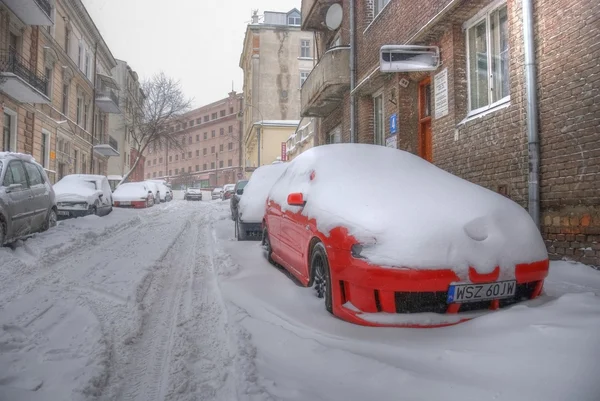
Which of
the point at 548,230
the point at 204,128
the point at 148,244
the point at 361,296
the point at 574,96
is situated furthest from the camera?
the point at 204,128

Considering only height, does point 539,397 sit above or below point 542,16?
below

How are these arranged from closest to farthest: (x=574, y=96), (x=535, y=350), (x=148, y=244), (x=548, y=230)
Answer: (x=535, y=350) < (x=574, y=96) < (x=548, y=230) < (x=148, y=244)

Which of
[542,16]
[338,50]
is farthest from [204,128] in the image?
[542,16]

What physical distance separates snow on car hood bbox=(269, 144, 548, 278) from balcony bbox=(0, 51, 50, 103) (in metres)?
16.3

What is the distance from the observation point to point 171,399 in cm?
232

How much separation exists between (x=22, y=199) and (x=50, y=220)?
164cm

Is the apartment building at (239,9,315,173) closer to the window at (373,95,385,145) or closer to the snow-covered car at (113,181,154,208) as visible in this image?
the snow-covered car at (113,181,154,208)

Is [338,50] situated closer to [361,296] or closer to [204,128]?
[361,296]

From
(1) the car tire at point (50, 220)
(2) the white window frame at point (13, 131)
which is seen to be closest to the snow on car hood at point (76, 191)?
(1) the car tire at point (50, 220)

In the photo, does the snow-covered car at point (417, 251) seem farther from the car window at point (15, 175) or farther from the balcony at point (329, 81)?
the balcony at point (329, 81)

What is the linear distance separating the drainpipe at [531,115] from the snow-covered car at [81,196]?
38.3 feet

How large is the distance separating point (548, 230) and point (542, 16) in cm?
293

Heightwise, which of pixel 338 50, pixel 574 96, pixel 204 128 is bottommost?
pixel 574 96

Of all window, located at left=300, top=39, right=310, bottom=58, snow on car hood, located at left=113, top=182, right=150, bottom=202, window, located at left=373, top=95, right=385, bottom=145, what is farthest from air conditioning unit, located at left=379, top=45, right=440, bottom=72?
window, located at left=300, top=39, right=310, bottom=58
